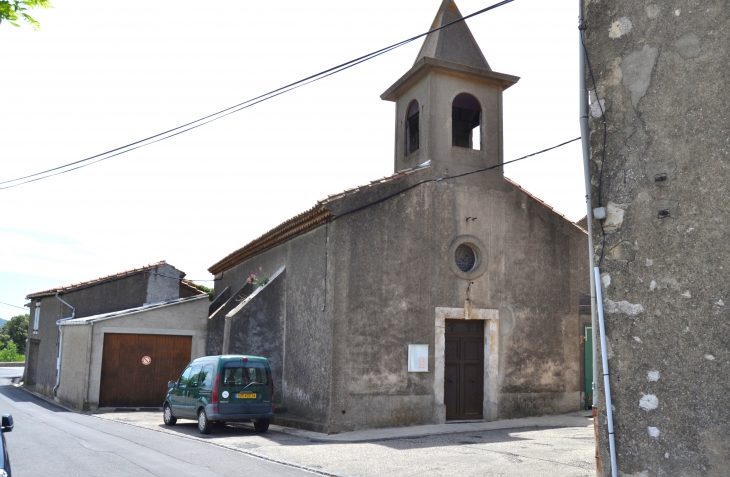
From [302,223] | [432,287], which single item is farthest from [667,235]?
[302,223]

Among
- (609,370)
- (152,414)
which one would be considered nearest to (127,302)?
(152,414)

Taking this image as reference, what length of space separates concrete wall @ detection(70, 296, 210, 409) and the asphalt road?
14.4 feet

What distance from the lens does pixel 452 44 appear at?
16469 mm

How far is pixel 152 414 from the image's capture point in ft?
61.0

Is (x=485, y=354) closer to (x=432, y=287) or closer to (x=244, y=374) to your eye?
(x=432, y=287)

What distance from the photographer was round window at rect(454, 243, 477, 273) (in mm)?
15414

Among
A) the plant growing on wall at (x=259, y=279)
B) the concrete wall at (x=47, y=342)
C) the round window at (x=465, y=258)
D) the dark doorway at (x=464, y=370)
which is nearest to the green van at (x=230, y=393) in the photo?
the plant growing on wall at (x=259, y=279)


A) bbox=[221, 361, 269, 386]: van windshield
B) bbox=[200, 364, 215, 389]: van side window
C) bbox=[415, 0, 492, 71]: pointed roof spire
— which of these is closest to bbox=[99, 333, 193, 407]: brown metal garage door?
bbox=[200, 364, 215, 389]: van side window

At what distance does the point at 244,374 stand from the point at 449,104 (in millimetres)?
8259

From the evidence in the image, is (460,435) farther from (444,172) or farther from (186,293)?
(186,293)

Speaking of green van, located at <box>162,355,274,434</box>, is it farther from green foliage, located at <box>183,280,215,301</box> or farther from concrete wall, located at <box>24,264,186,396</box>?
green foliage, located at <box>183,280,215,301</box>

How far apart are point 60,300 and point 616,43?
2373cm

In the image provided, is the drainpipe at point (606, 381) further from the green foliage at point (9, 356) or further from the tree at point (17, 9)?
the green foliage at point (9, 356)

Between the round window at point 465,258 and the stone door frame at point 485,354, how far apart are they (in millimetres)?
944
